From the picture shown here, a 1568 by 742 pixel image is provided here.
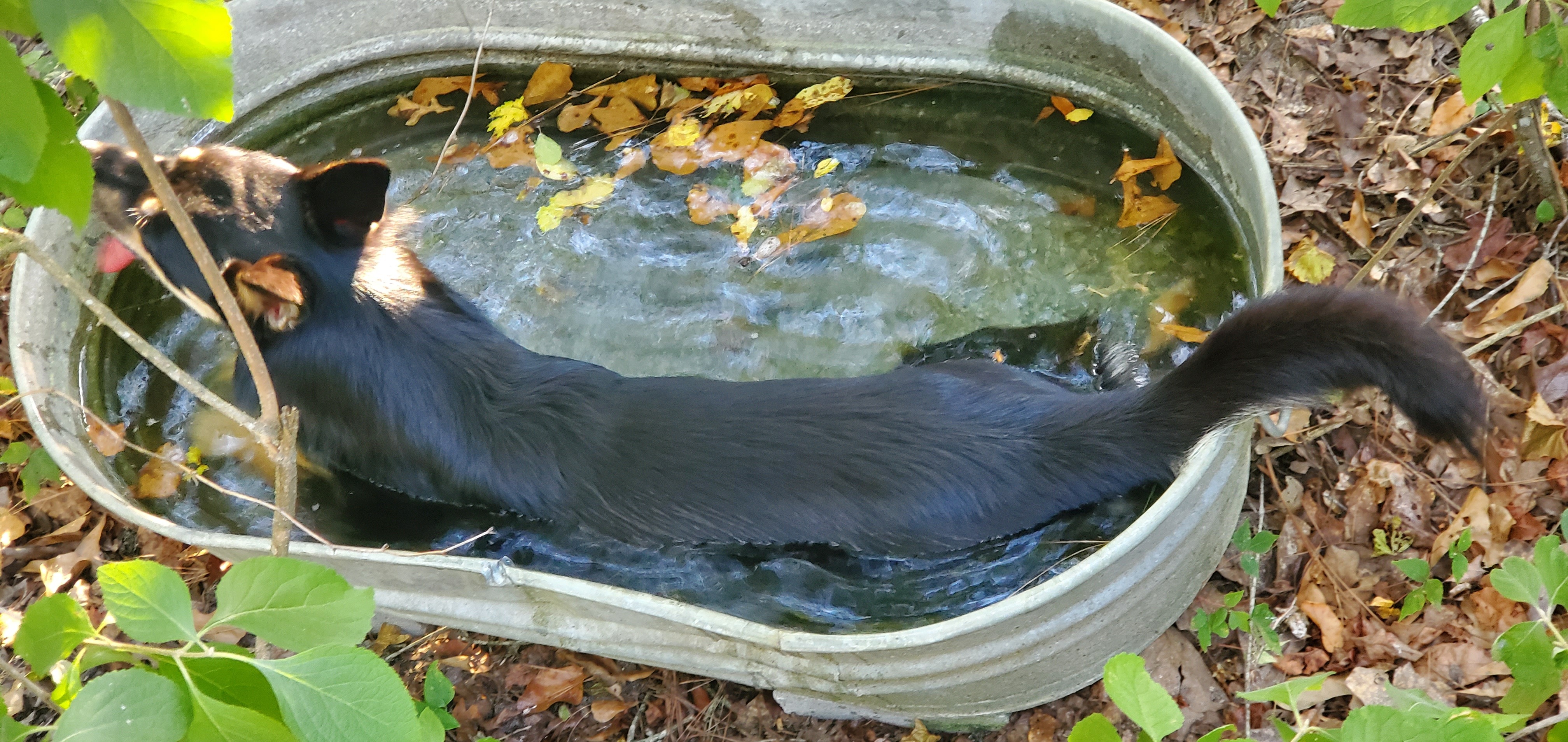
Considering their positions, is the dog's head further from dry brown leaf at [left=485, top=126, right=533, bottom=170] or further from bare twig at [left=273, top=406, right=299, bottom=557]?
dry brown leaf at [left=485, top=126, right=533, bottom=170]

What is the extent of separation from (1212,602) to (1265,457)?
489 mm

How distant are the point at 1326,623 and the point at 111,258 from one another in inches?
151

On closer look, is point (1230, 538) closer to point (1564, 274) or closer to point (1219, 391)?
point (1219, 391)

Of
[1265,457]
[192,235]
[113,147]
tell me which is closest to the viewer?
[192,235]

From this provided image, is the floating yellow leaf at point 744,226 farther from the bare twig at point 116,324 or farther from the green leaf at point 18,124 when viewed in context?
the green leaf at point 18,124

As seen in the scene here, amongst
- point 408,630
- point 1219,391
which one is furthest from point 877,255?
point 408,630

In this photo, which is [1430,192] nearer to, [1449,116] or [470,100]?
[1449,116]

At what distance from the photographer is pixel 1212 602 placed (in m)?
2.96

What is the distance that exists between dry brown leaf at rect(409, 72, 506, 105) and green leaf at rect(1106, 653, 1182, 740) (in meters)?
3.44

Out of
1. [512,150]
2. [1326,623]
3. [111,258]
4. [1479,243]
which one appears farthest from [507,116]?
[1479,243]

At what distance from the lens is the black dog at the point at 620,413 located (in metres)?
2.45

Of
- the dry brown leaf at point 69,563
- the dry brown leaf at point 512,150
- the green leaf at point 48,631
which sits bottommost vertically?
the dry brown leaf at point 69,563

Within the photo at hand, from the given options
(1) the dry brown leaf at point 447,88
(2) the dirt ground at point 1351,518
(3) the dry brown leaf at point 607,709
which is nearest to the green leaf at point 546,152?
(1) the dry brown leaf at point 447,88

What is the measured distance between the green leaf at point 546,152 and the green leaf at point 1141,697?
3140 mm
